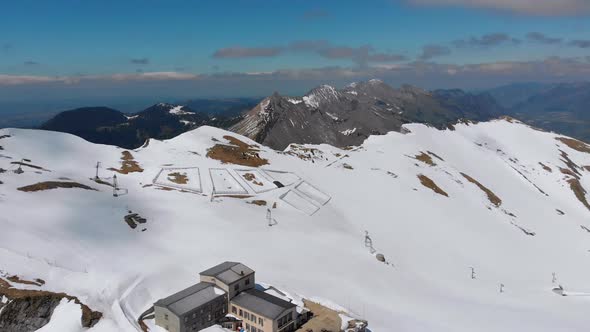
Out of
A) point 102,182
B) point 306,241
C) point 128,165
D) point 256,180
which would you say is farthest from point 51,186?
point 306,241

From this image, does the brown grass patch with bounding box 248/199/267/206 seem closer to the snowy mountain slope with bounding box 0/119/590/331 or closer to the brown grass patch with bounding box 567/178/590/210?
the snowy mountain slope with bounding box 0/119/590/331

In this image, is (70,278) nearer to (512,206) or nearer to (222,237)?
(222,237)

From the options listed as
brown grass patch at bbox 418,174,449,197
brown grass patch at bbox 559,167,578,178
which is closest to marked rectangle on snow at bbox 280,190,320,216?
brown grass patch at bbox 418,174,449,197

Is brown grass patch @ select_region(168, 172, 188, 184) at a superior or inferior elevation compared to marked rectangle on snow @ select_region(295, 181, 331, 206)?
superior

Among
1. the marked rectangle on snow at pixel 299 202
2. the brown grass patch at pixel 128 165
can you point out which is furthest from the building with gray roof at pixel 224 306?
the brown grass patch at pixel 128 165

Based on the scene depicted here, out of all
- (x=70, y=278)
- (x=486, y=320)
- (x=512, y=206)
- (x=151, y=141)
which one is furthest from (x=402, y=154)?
(x=70, y=278)

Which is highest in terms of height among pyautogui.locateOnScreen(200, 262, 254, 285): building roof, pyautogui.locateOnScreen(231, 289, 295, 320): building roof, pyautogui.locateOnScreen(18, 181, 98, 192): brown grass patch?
pyautogui.locateOnScreen(18, 181, 98, 192): brown grass patch
